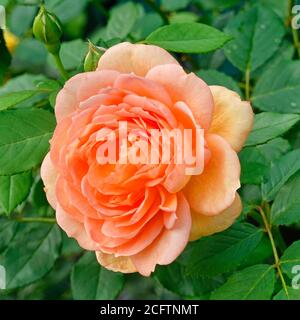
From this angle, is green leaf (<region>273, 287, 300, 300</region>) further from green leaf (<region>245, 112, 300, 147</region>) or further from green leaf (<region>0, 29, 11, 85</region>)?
green leaf (<region>0, 29, 11, 85</region>)

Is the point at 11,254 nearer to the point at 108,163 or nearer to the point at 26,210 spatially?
the point at 26,210

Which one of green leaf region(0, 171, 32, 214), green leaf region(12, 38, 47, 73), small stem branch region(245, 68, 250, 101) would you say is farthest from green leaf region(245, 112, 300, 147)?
green leaf region(12, 38, 47, 73)

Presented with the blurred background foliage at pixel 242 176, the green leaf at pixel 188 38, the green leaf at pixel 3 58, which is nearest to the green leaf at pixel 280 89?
the blurred background foliage at pixel 242 176

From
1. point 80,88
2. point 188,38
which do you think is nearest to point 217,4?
point 188,38

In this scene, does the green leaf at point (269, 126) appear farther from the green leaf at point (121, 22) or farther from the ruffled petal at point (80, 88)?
the green leaf at point (121, 22)

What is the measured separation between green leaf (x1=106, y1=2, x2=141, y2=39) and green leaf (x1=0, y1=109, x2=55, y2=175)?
19.9 inches

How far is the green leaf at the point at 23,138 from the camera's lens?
109 cm

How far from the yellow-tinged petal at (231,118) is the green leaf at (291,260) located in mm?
222

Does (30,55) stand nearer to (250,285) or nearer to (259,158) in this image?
(259,158)

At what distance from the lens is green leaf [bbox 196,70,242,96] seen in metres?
1.34

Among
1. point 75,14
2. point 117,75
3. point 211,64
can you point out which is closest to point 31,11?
point 75,14

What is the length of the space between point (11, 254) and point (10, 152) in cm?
31

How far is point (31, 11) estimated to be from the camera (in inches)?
73.8

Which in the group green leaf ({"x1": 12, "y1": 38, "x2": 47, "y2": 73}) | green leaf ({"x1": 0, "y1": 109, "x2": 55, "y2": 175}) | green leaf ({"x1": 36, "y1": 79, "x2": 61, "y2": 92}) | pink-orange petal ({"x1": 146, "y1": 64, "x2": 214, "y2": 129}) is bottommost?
green leaf ({"x1": 12, "y1": 38, "x2": 47, "y2": 73})
